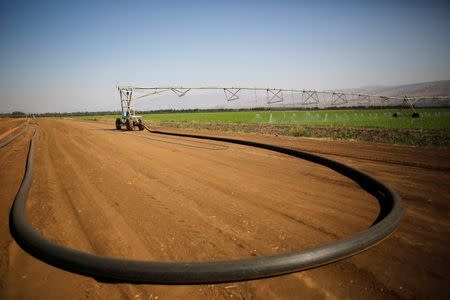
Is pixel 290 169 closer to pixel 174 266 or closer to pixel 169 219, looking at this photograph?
pixel 169 219

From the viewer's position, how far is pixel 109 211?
452cm

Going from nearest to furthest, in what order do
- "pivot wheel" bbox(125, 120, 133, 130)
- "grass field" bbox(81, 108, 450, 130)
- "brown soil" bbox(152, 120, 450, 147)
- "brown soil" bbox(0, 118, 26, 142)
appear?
"brown soil" bbox(152, 120, 450, 147), "brown soil" bbox(0, 118, 26, 142), "pivot wheel" bbox(125, 120, 133, 130), "grass field" bbox(81, 108, 450, 130)

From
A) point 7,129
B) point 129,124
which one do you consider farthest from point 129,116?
point 7,129

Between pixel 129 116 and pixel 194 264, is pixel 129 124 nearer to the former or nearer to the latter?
pixel 129 116

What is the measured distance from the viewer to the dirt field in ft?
8.63

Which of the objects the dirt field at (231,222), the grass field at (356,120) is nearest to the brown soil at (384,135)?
the grass field at (356,120)

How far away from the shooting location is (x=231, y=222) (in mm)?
4047

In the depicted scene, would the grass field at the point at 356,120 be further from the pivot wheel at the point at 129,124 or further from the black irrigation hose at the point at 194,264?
the black irrigation hose at the point at 194,264

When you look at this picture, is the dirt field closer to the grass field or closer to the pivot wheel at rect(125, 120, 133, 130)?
the pivot wheel at rect(125, 120, 133, 130)

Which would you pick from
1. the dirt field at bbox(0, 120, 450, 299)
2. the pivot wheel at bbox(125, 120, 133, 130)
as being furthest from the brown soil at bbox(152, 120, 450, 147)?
the pivot wheel at bbox(125, 120, 133, 130)

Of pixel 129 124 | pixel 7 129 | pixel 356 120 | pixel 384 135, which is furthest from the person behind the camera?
pixel 356 120

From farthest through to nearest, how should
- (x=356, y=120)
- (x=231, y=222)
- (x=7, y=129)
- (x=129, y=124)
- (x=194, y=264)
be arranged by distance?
(x=356, y=120) → (x=7, y=129) → (x=129, y=124) → (x=231, y=222) → (x=194, y=264)

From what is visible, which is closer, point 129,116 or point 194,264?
point 194,264

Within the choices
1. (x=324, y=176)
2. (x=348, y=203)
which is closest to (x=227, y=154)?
(x=324, y=176)
